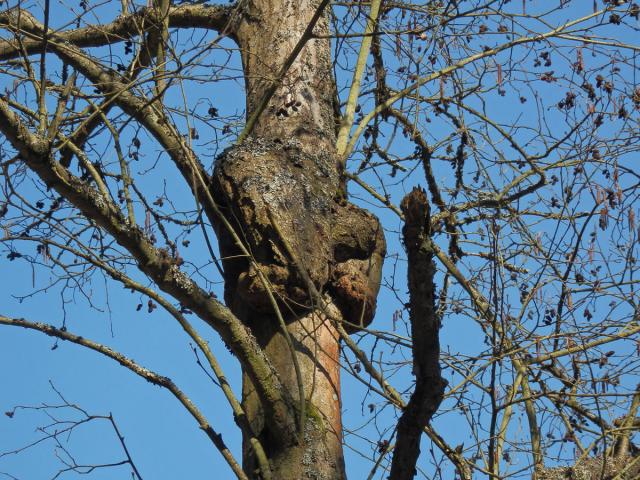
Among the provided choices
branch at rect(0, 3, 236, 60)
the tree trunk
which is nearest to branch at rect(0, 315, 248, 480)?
the tree trunk

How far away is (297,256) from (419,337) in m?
0.84

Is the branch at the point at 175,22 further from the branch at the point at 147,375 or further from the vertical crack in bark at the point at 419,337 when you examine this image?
the vertical crack in bark at the point at 419,337

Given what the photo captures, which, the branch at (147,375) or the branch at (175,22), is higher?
the branch at (175,22)

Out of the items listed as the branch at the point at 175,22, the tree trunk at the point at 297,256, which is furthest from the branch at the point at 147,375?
the branch at the point at 175,22

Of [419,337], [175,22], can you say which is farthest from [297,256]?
[175,22]

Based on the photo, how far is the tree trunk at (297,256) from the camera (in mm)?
3072

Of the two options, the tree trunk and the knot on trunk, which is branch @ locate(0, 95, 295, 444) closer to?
the tree trunk

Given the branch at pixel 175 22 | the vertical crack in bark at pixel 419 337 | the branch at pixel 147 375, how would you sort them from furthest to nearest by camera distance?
1. the branch at pixel 175 22
2. the branch at pixel 147 375
3. the vertical crack in bark at pixel 419 337

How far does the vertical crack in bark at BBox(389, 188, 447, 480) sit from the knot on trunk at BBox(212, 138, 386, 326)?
0.73 m

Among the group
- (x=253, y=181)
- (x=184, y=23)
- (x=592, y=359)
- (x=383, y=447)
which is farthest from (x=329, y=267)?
(x=184, y=23)

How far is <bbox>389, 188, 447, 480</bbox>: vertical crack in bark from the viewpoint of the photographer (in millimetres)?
2453

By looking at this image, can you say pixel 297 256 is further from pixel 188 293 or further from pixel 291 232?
pixel 188 293

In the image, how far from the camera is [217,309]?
2.97 meters

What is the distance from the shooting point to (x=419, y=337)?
8.34ft
